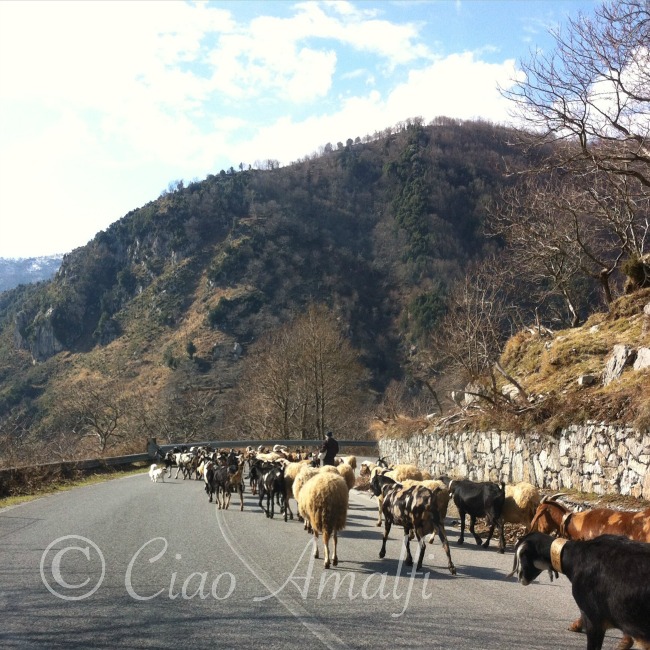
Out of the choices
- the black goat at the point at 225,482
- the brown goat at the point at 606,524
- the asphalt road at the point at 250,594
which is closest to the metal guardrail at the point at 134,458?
the black goat at the point at 225,482

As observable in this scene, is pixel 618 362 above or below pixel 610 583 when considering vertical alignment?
above

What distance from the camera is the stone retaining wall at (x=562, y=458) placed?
38.0 feet

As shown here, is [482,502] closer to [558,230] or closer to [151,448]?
[558,230]

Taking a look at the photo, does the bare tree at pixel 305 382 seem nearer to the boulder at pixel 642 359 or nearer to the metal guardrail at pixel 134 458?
the metal guardrail at pixel 134 458

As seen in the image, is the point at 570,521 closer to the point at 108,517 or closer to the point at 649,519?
the point at 649,519

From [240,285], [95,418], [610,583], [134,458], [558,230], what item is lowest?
[134,458]

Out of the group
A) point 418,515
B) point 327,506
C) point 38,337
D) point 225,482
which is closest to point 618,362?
point 418,515

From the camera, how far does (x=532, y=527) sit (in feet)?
30.0

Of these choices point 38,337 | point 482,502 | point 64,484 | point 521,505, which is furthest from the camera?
point 38,337

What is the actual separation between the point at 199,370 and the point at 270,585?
3413 inches

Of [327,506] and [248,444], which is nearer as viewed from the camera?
[327,506]

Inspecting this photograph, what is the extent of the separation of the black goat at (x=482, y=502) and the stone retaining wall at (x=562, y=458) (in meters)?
2.21

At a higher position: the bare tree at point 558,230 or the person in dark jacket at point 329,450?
the bare tree at point 558,230

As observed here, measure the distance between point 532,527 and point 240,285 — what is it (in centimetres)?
10622
